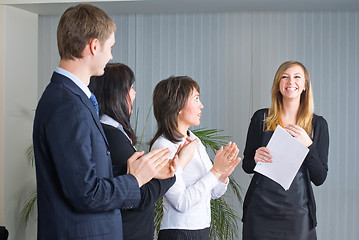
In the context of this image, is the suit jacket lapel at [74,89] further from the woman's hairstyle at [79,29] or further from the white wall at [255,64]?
the white wall at [255,64]

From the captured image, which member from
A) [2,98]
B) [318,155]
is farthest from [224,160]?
[2,98]

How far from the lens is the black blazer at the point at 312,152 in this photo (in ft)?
9.57

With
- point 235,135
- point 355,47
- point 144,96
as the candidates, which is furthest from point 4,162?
point 355,47

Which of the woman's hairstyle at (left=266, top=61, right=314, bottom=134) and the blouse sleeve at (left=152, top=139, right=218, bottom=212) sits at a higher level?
the woman's hairstyle at (left=266, top=61, right=314, bottom=134)

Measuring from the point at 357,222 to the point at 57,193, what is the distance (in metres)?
3.87

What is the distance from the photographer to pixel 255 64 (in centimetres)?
491

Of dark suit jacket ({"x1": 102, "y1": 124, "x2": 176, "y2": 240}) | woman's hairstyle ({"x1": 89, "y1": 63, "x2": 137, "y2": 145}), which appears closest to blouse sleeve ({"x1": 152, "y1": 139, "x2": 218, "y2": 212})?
dark suit jacket ({"x1": 102, "y1": 124, "x2": 176, "y2": 240})

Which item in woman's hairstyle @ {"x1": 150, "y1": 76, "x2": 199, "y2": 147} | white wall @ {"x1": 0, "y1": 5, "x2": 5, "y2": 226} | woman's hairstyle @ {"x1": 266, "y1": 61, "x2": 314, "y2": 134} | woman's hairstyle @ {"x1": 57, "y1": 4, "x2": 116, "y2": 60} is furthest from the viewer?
white wall @ {"x1": 0, "y1": 5, "x2": 5, "y2": 226}

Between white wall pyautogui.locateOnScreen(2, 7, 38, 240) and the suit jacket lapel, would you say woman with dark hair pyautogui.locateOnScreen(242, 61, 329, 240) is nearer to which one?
the suit jacket lapel

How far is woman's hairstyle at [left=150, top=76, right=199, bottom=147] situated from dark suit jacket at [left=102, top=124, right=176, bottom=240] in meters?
0.56

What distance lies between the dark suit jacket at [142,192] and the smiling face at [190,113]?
24.6 inches

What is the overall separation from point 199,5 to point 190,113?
2345mm

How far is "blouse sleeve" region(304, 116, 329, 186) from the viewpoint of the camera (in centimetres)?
290

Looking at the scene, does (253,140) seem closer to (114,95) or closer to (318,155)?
(318,155)
